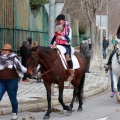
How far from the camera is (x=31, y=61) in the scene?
11.0 metres

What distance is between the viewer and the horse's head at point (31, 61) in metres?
10.9

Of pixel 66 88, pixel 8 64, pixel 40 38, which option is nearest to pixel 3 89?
pixel 8 64

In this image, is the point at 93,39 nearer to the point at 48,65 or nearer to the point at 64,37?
the point at 64,37

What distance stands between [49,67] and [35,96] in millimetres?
4169

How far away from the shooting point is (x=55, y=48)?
11.8 m

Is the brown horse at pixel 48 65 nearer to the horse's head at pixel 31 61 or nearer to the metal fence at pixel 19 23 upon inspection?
the horse's head at pixel 31 61

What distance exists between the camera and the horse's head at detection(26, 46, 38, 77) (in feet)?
35.8

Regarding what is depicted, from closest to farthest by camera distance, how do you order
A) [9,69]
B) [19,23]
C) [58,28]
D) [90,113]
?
[9,69], [58,28], [90,113], [19,23]

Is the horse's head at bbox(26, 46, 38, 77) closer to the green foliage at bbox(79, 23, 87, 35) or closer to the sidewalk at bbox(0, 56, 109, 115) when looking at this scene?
the sidewalk at bbox(0, 56, 109, 115)

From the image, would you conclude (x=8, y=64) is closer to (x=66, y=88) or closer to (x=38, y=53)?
(x=38, y=53)

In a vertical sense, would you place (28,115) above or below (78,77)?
below

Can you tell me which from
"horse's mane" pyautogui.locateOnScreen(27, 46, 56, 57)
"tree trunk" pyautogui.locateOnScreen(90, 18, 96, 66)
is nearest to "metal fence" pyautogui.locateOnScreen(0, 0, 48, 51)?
"tree trunk" pyautogui.locateOnScreen(90, 18, 96, 66)

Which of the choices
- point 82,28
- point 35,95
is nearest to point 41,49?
point 35,95

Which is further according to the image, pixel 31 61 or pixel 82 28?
pixel 82 28
